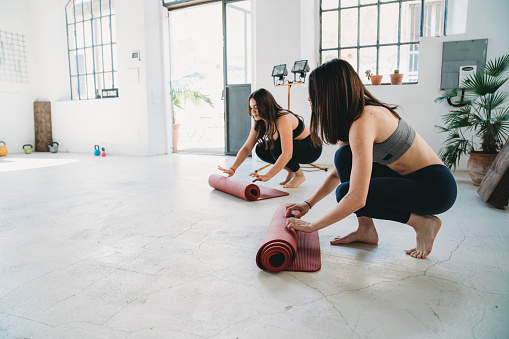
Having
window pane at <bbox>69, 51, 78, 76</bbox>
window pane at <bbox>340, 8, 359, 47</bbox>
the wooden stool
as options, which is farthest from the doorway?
the wooden stool

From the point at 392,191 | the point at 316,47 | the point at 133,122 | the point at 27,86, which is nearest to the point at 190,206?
the point at 392,191

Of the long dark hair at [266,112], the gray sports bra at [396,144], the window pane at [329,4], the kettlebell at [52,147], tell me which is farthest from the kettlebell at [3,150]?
the gray sports bra at [396,144]

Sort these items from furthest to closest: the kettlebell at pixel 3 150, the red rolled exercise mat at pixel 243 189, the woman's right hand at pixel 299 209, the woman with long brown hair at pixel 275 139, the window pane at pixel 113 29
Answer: the window pane at pixel 113 29
the kettlebell at pixel 3 150
the woman with long brown hair at pixel 275 139
the red rolled exercise mat at pixel 243 189
the woman's right hand at pixel 299 209

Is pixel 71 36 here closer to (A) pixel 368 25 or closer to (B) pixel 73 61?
(B) pixel 73 61

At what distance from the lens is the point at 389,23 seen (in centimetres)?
467

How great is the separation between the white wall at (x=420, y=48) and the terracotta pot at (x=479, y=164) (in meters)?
0.98

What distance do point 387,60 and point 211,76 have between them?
5.98 meters

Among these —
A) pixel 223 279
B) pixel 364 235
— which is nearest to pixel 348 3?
pixel 364 235

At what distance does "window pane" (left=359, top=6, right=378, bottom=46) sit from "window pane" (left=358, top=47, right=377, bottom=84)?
0.09 meters

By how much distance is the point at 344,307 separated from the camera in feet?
4.01

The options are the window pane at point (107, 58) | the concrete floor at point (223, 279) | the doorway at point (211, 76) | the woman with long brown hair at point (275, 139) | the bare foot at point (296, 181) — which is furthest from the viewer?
the window pane at point (107, 58)

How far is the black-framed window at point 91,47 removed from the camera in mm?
6574

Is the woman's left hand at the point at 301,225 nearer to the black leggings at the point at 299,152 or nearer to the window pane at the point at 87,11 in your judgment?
the black leggings at the point at 299,152

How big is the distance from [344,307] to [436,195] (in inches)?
25.1
